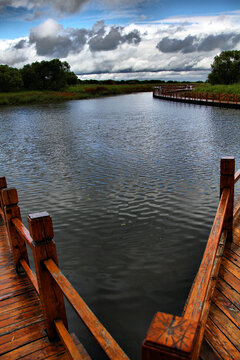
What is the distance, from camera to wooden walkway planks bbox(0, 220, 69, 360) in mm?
2898

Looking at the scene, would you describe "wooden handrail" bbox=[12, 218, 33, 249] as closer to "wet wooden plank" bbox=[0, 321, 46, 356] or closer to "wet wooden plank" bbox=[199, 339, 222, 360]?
"wet wooden plank" bbox=[0, 321, 46, 356]

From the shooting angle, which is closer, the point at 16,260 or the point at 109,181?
the point at 16,260

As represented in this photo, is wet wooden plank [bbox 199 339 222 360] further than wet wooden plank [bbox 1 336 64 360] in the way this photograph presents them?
No

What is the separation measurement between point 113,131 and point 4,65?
72.9m

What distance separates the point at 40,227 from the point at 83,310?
83cm

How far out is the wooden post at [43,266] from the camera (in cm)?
269

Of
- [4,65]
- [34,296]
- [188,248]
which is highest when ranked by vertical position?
[4,65]

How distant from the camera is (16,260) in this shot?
441 centimetres

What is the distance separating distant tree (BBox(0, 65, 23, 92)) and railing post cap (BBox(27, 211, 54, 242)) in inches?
3214

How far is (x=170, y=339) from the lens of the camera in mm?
1108

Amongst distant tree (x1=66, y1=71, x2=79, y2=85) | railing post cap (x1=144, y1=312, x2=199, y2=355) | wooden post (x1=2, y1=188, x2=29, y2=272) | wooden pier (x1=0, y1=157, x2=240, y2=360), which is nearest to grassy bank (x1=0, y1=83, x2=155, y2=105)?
distant tree (x1=66, y1=71, x2=79, y2=85)

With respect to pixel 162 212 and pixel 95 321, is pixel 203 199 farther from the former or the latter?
pixel 95 321

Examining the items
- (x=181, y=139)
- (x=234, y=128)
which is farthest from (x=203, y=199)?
(x=234, y=128)

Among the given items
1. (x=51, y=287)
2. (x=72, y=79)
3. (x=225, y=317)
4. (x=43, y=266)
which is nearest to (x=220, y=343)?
(x=225, y=317)
